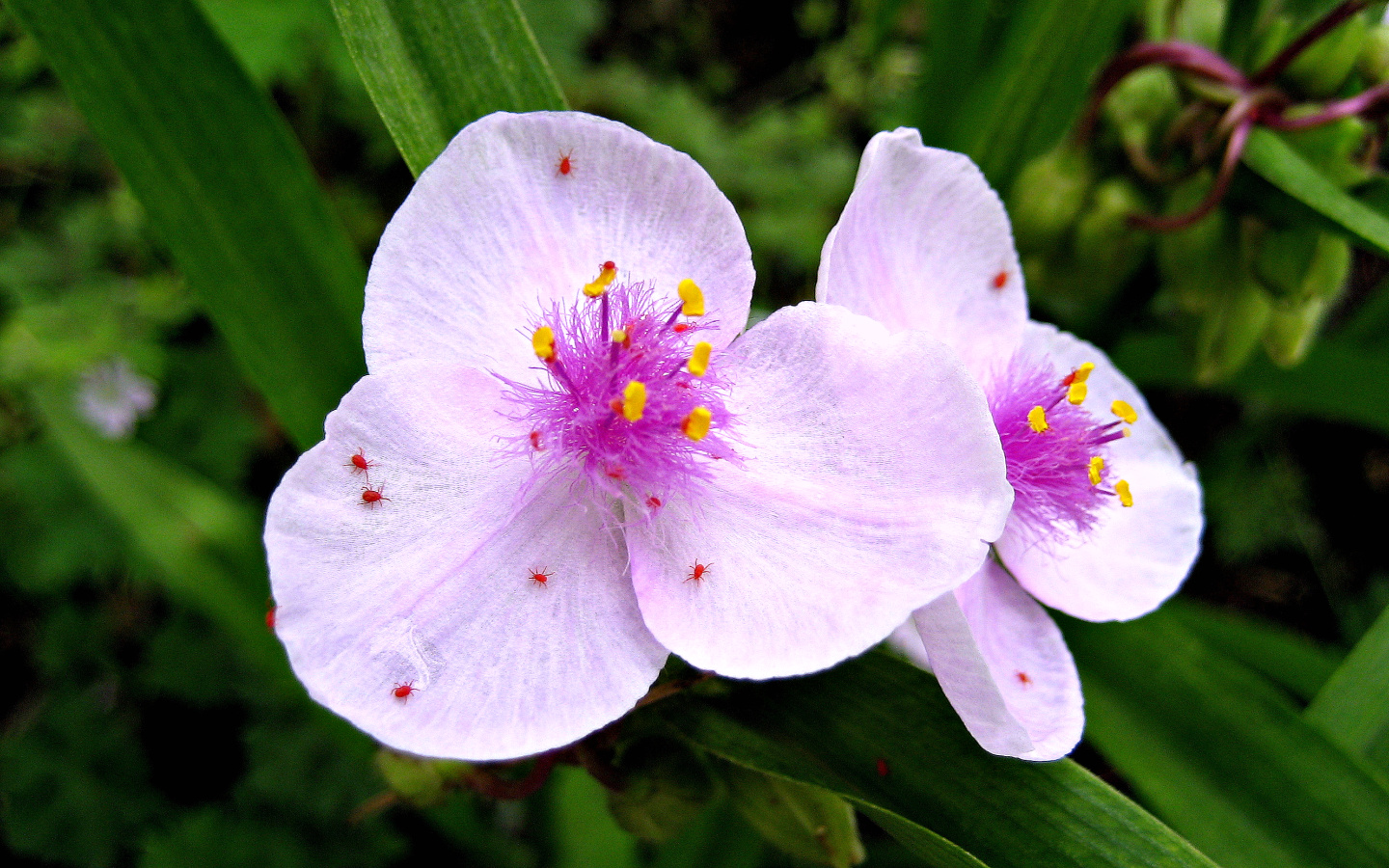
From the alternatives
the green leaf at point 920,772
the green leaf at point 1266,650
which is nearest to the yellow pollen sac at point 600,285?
the green leaf at point 920,772

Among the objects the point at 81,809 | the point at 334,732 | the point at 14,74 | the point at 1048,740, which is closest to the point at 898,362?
the point at 1048,740

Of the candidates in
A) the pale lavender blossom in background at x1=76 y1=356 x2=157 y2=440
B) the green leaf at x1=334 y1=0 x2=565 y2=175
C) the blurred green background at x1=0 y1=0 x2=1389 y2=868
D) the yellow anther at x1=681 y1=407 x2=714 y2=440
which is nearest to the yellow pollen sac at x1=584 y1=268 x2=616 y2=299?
the yellow anther at x1=681 y1=407 x2=714 y2=440

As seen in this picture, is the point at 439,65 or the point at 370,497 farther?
the point at 439,65

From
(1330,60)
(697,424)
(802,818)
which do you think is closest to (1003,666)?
(802,818)

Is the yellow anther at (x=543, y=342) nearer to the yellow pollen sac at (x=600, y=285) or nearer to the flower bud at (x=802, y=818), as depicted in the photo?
the yellow pollen sac at (x=600, y=285)

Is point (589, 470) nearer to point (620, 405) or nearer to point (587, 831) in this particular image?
point (620, 405)
